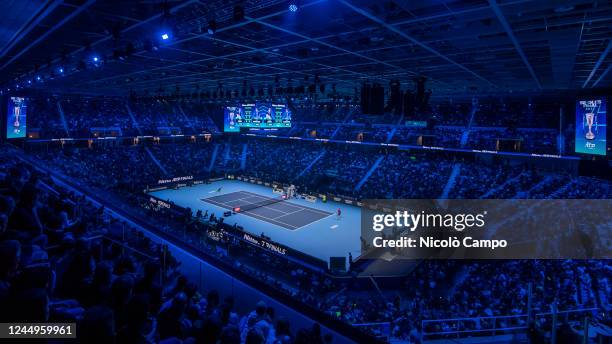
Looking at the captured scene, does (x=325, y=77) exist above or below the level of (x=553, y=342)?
above

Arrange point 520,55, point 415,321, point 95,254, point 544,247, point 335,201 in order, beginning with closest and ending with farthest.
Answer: point 95,254 < point 415,321 < point 520,55 < point 544,247 < point 335,201

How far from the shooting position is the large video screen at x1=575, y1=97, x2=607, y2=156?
15.4 meters

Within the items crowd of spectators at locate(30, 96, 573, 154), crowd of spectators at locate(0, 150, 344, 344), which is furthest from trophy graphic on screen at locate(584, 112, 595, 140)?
crowd of spectators at locate(0, 150, 344, 344)

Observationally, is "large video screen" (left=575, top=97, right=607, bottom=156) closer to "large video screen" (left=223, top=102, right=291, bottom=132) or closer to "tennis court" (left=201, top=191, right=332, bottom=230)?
"tennis court" (left=201, top=191, right=332, bottom=230)

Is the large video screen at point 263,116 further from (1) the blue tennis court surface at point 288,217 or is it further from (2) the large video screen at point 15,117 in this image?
(2) the large video screen at point 15,117

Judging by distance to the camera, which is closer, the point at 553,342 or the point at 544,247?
the point at 553,342

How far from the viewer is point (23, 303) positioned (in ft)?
7.83

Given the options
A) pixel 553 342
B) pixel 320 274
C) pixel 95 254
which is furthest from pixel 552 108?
pixel 95 254

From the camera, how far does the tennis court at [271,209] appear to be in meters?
26.8

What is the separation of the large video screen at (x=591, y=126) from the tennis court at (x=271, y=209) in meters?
17.7

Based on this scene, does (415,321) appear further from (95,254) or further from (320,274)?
(95,254)

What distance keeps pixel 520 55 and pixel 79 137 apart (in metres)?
46.4

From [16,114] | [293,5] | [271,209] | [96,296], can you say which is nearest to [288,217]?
[271,209]

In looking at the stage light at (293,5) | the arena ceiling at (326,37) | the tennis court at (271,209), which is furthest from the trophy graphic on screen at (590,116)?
the tennis court at (271,209)
